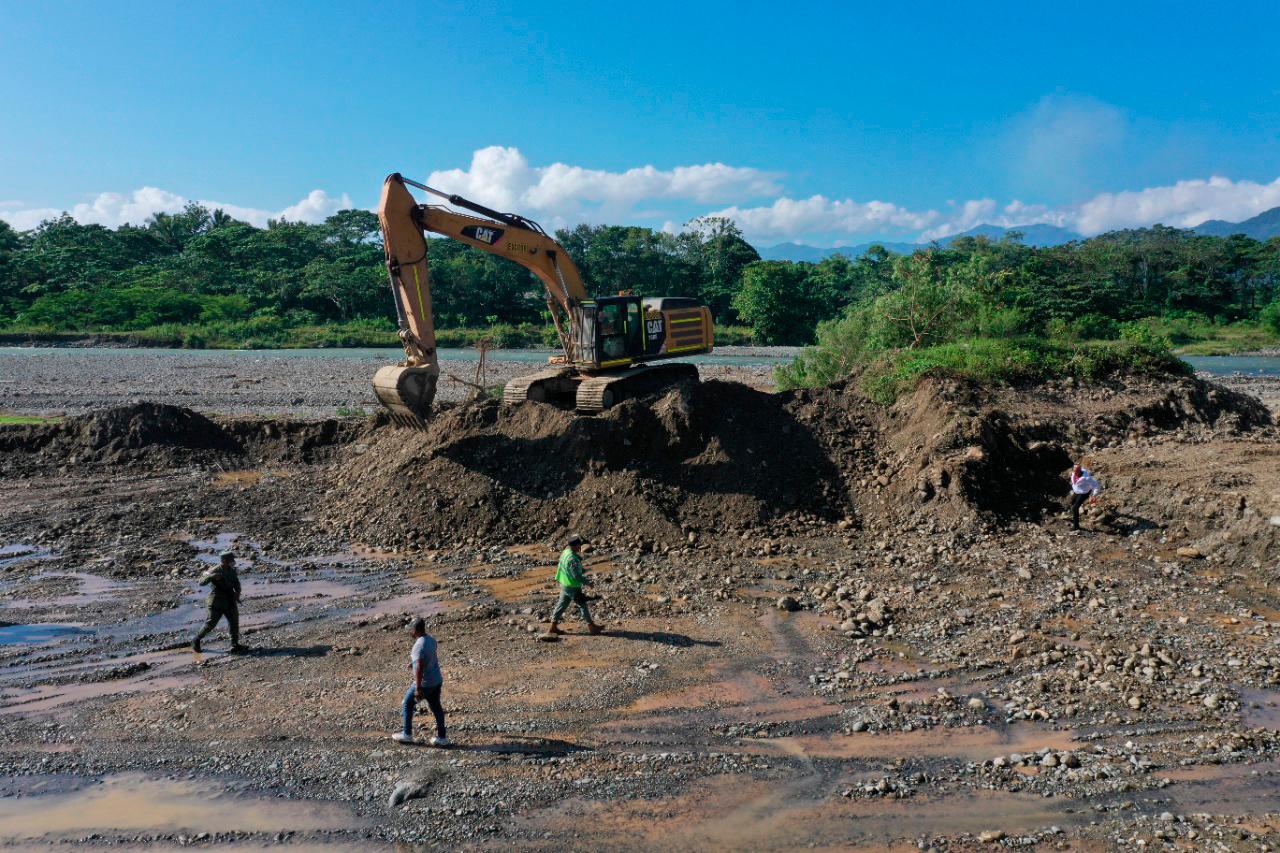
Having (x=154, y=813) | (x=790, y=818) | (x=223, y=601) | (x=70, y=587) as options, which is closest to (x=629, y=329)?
(x=223, y=601)

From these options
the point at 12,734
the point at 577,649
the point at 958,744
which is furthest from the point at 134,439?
the point at 958,744

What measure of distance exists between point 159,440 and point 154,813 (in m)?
14.3

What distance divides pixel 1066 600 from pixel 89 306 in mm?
63176

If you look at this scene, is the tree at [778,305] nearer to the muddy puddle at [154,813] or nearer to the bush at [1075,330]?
the bush at [1075,330]

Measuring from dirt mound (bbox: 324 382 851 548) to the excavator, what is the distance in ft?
2.99

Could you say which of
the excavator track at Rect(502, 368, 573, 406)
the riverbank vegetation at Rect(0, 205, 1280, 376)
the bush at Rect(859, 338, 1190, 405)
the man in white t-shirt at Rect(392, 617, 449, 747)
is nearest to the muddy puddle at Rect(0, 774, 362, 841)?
the man in white t-shirt at Rect(392, 617, 449, 747)

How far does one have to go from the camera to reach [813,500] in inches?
566

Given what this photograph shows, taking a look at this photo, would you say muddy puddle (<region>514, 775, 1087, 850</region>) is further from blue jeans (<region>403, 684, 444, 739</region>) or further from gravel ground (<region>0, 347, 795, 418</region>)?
gravel ground (<region>0, 347, 795, 418</region>)

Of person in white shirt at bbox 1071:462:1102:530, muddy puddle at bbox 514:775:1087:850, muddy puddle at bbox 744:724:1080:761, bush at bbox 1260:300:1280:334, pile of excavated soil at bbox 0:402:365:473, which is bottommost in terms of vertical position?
muddy puddle at bbox 514:775:1087:850

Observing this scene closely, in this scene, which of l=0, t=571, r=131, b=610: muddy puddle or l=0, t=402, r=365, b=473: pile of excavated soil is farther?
l=0, t=402, r=365, b=473: pile of excavated soil

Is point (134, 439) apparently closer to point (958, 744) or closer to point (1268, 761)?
point (958, 744)

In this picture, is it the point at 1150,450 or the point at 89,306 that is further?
the point at 89,306

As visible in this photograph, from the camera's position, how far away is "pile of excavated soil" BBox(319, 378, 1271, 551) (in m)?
13.8

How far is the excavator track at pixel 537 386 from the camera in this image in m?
16.2
